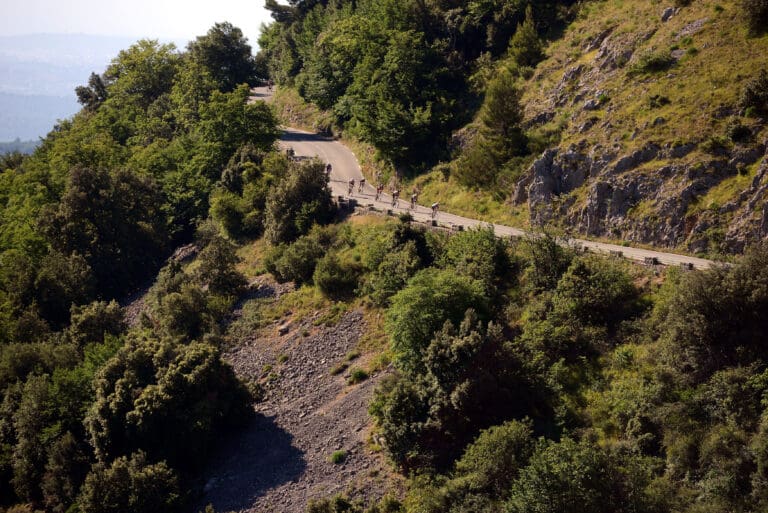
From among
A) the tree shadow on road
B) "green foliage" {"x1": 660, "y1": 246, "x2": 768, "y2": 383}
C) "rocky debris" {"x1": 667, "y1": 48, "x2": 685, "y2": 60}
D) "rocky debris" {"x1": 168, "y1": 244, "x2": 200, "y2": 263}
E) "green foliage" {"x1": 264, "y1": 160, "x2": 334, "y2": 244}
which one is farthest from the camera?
"rocky debris" {"x1": 168, "y1": 244, "x2": 200, "y2": 263}

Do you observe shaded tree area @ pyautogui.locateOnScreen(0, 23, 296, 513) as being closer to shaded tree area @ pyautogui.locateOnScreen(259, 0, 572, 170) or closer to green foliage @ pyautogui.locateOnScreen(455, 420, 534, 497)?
shaded tree area @ pyautogui.locateOnScreen(259, 0, 572, 170)

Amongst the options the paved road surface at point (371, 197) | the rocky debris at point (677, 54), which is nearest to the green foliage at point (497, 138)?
the paved road surface at point (371, 197)

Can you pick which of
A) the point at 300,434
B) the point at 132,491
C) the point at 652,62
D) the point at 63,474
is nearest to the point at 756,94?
the point at 652,62

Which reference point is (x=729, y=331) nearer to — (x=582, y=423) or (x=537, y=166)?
(x=582, y=423)

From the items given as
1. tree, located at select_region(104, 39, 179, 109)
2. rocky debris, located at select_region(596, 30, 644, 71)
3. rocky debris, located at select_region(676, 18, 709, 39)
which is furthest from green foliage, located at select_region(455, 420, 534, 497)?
→ tree, located at select_region(104, 39, 179, 109)

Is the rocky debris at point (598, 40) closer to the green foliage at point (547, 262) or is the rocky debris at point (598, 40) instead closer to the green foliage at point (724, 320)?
the green foliage at point (547, 262)

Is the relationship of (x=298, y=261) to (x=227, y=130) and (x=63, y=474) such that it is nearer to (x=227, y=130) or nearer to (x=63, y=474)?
(x=63, y=474)
